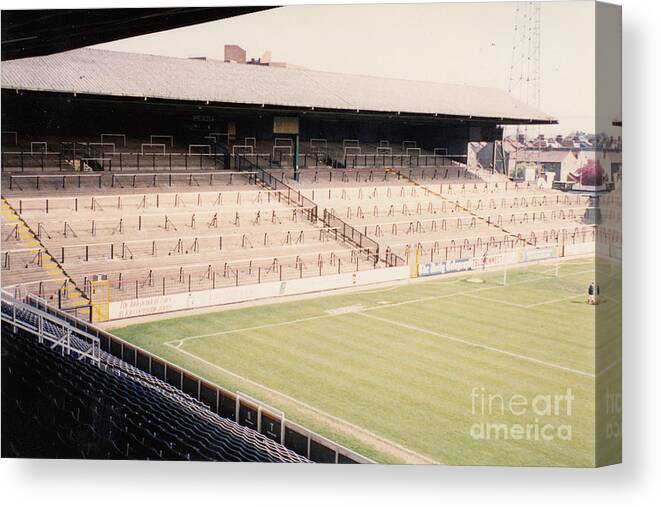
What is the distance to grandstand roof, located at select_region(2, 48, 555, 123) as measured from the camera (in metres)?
15.6

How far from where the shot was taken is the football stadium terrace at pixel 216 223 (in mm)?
14609

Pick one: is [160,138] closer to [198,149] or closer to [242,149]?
[198,149]

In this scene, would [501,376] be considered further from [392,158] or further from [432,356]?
[392,158]

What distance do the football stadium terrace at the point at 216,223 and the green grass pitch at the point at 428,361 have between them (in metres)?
0.09

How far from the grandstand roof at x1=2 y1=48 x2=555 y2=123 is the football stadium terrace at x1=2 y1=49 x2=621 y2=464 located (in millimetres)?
35

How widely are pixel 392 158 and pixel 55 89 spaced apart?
19.0ft

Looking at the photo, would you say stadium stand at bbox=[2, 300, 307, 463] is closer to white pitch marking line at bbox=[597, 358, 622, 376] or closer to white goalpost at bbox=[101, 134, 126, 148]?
white goalpost at bbox=[101, 134, 126, 148]

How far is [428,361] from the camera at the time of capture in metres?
15.1

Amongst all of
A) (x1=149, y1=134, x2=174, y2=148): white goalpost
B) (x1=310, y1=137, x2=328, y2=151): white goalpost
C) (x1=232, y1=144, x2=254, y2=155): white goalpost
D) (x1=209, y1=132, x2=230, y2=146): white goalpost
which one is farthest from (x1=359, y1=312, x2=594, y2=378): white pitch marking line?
(x1=149, y1=134, x2=174, y2=148): white goalpost

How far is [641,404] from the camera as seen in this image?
13.7 meters

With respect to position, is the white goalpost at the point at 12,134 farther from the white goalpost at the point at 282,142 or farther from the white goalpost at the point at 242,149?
the white goalpost at the point at 282,142

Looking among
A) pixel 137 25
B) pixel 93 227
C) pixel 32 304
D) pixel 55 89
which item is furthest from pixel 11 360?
pixel 137 25

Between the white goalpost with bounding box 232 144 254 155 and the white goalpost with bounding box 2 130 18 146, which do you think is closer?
the white goalpost with bounding box 2 130 18 146

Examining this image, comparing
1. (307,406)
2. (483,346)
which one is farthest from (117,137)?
(483,346)
